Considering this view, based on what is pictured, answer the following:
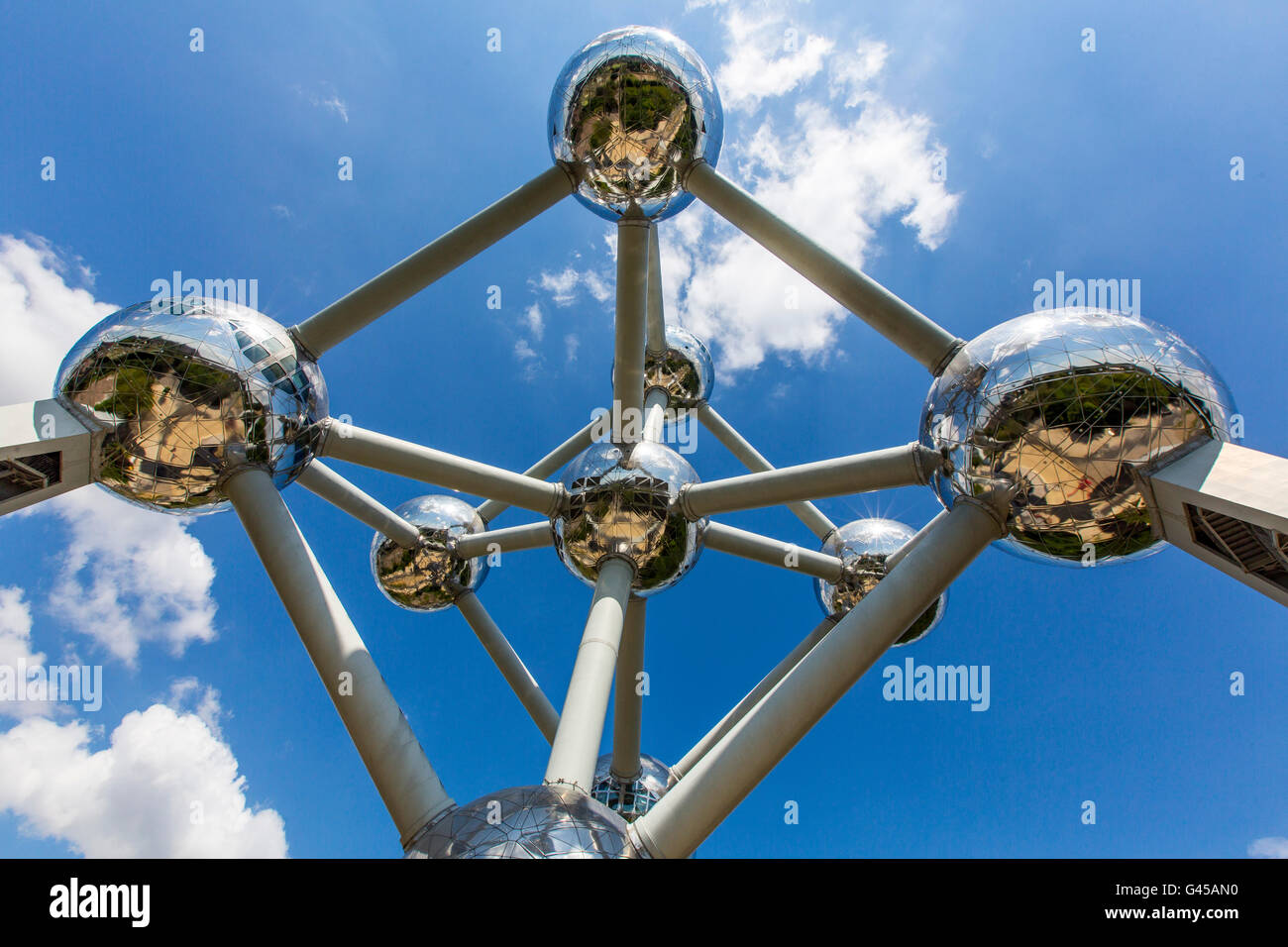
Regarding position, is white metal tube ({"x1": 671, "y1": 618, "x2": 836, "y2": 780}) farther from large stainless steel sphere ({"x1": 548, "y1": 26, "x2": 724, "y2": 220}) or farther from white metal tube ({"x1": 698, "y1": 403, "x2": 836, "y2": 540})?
large stainless steel sphere ({"x1": 548, "y1": 26, "x2": 724, "y2": 220})

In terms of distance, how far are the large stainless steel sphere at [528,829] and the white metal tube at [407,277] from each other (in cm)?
394

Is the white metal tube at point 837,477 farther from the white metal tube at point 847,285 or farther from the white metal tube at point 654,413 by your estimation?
the white metal tube at point 654,413

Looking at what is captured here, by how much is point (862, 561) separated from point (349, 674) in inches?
287

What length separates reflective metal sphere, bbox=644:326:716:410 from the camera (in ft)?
39.4

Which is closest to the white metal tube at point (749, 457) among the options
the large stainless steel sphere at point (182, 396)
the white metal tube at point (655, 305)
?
the white metal tube at point (655, 305)

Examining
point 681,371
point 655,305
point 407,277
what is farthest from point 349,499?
point 681,371

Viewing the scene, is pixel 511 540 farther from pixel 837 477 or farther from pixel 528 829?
pixel 528 829

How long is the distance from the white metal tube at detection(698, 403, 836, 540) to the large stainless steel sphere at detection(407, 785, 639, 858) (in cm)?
684

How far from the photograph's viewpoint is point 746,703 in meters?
8.62

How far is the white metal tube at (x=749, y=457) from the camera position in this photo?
34.8 feet


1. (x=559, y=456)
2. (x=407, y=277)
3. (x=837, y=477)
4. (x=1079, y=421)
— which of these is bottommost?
(x=1079, y=421)
